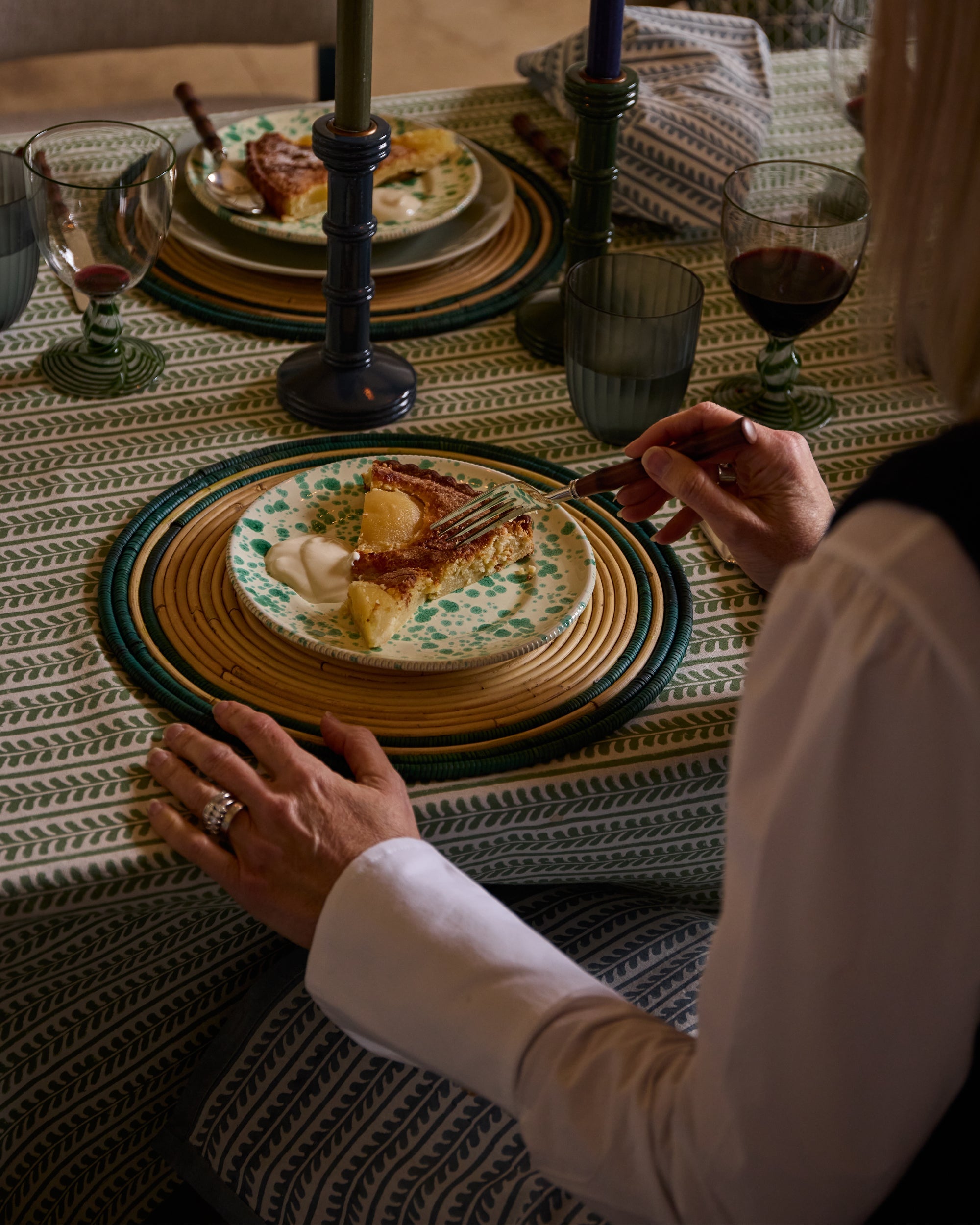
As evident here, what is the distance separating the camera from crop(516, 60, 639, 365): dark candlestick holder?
49.6 inches

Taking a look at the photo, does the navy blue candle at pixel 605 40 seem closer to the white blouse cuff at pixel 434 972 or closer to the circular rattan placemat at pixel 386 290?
the circular rattan placemat at pixel 386 290

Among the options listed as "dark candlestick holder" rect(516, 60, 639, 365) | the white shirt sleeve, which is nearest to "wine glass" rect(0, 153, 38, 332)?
"dark candlestick holder" rect(516, 60, 639, 365)

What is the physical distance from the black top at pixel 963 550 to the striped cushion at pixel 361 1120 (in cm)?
26

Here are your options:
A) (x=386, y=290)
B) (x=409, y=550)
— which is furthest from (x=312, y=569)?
(x=386, y=290)

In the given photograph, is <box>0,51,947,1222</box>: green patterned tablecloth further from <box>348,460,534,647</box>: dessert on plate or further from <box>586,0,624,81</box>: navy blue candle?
<box>586,0,624,81</box>: navy blue candle

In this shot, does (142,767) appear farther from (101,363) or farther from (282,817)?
(101,363)

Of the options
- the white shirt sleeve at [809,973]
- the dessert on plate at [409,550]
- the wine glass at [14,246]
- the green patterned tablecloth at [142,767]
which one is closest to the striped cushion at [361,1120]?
the green patterned tablecloth at [142,767]

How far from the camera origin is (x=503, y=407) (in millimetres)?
1287

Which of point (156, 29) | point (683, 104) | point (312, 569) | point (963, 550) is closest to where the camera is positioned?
point (963, 550)

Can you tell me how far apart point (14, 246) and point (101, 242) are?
3.6 inches

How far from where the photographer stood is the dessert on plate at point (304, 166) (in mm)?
1468

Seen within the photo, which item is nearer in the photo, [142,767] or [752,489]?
[142,767]

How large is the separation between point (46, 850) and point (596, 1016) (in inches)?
14.7

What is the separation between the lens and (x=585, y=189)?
52.2 inches
